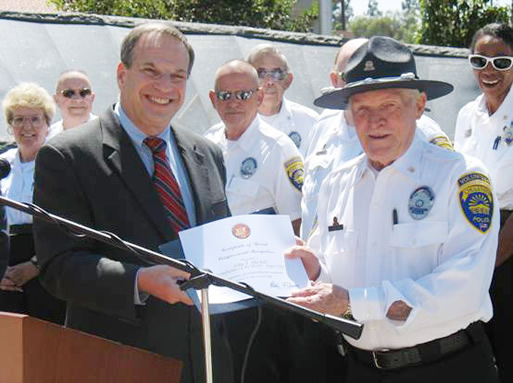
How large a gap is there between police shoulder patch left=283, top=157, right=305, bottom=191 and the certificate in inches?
71.7

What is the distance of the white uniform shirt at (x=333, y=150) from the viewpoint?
4168 millimetres

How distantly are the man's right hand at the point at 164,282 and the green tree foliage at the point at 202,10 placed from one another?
10.6 metres

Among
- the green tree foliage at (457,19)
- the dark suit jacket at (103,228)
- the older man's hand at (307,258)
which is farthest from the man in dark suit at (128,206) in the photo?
the green tree foliage at (457,19)

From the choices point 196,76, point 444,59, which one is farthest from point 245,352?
point 444,59

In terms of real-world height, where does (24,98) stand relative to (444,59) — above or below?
below

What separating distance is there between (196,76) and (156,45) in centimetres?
418

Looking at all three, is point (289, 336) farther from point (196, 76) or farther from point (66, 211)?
point (196, 76)

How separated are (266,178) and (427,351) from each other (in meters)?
2.13

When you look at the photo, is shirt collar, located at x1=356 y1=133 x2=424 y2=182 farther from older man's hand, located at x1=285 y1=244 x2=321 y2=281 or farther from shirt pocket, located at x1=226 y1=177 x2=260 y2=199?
shirt pocket, located at x1=226 y1=177 x2=260 y2=199

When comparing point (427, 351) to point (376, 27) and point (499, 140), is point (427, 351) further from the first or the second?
point (376, 27)

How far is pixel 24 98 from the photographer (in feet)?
18.4

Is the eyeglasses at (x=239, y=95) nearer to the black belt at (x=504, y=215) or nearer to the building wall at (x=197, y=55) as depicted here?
the building wall at (x=197, y=55)

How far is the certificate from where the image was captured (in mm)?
2928

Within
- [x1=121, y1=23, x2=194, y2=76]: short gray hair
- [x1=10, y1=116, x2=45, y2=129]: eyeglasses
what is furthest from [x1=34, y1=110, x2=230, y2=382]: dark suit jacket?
[x1=10, y1=116, x2=45, y2=129]: eyeglasses
